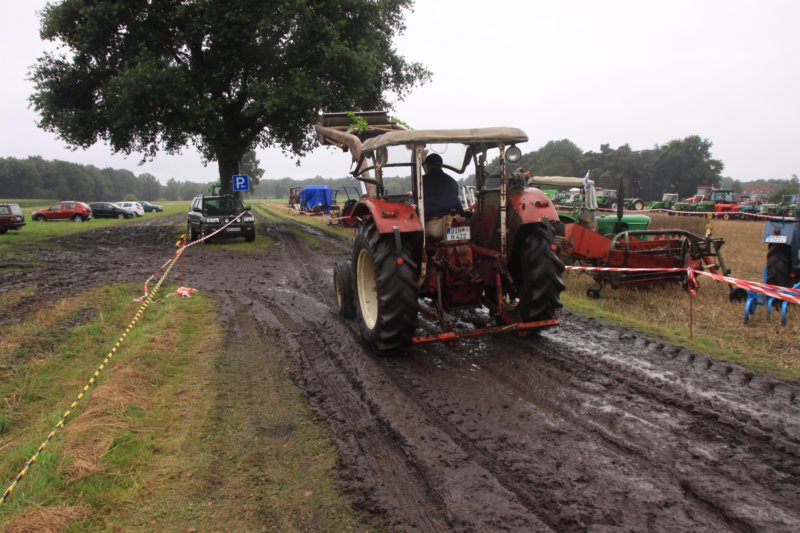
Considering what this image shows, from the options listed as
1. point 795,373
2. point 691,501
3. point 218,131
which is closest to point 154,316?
point 691,501

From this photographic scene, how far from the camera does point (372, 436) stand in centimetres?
377

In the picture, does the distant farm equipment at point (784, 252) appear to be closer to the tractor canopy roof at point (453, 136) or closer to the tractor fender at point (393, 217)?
the tractor canopy roof at point (453, 136)

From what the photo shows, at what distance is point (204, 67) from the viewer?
19000 mm

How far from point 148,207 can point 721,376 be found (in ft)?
218

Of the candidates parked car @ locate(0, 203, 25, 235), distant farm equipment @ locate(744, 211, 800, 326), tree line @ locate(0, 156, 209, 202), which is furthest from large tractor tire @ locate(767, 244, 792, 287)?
tree line @ locate(0, 156, 209, 202)

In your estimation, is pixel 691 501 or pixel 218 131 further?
pixel 218 131

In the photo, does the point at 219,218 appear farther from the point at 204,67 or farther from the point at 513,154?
the point at 513,154

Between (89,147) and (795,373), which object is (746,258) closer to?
(795,373)

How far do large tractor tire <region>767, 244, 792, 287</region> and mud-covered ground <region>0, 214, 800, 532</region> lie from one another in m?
3.16

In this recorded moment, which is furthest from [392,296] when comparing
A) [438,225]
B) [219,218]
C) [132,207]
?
[132,207]

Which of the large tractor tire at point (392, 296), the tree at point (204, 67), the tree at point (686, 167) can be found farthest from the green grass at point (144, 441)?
the tree at point (686, 167)

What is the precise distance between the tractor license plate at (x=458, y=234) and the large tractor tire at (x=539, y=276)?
670 mm

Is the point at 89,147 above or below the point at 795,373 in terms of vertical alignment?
above

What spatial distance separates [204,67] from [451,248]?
16912mm
